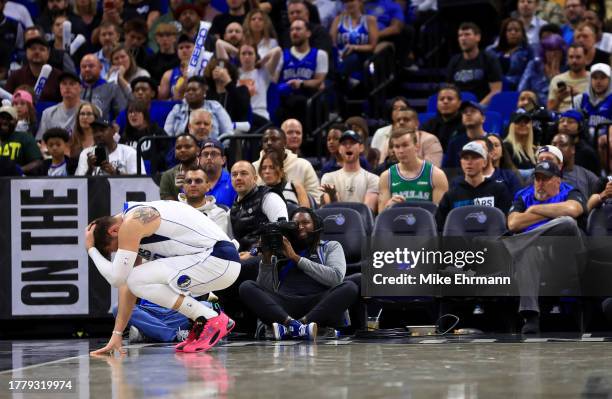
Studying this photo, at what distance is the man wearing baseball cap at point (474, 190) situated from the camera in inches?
512

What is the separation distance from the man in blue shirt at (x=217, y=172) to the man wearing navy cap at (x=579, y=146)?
3.77 m

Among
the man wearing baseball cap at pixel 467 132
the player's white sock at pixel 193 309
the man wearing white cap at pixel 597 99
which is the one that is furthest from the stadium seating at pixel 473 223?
the player's white sock at pixel 193 309

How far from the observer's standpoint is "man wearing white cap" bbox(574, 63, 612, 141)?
15.0 meters

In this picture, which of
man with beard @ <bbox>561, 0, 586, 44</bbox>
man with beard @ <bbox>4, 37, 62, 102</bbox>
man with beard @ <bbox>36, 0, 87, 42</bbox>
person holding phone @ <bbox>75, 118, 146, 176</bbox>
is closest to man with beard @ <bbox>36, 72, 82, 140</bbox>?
man with beard @ <bbox>4, 37, 62, 102</bbox>

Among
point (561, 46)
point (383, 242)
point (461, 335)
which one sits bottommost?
point (461, 335)

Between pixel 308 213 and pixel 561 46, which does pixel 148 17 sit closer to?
pixel 561 46

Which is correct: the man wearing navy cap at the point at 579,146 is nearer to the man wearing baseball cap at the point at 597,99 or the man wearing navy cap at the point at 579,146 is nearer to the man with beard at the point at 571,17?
the man wearing baseball cap at the point at 597,99

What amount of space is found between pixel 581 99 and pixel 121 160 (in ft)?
18.4

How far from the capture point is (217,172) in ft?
→ 44.4

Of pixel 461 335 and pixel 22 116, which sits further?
pixel 22 116

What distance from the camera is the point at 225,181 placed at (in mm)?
13633

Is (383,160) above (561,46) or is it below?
below

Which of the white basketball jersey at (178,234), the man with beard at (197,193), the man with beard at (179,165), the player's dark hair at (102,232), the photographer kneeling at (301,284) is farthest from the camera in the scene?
the man with beard at (179,165)

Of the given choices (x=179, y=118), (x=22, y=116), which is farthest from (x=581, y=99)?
(x=22, y=116)
